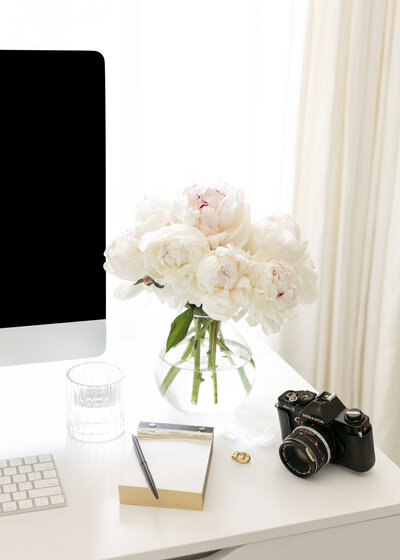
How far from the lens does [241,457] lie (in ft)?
→ 3.04

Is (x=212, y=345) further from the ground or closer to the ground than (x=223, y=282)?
closer to the ground

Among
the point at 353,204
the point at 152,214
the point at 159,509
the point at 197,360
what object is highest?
the point at 152,214

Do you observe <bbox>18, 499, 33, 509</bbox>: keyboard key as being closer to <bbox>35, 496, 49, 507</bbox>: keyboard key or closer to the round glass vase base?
<bbox>35, 496, 49, 507</bbox>: keyboard key

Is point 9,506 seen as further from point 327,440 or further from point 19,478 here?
point 327,440

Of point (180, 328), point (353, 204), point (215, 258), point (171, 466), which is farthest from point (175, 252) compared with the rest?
point (353, 204)

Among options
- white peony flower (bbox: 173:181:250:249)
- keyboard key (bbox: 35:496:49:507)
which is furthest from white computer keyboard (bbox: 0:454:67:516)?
white peony flower (bbox: 173:181:250:249)

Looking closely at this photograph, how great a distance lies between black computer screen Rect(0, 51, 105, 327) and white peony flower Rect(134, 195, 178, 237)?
53 millimetres

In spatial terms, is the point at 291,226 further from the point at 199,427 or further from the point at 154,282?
the point at 199,427

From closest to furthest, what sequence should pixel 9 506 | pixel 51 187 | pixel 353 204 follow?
pixel 9 506 → pixel 51 187 → pixel 353 204

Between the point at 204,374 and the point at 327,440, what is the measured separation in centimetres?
20

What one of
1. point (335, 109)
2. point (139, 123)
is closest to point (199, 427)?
point (139, 123)

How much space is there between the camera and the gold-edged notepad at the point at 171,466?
2.64ft

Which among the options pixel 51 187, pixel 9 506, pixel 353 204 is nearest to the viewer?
pixel 9 506

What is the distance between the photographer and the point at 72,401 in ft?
3.14
